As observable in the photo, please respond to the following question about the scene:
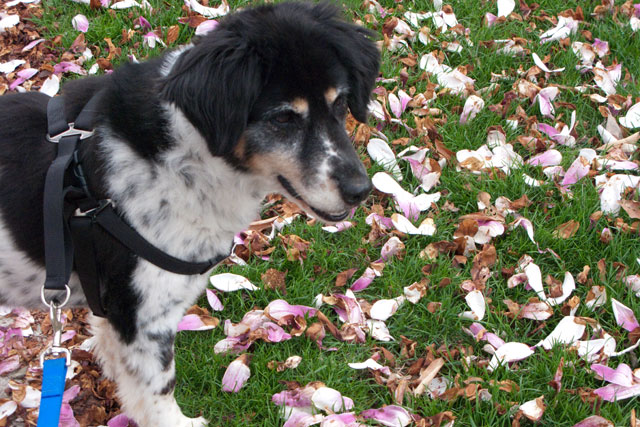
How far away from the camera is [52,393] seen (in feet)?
6.25

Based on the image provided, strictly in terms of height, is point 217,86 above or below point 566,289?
above

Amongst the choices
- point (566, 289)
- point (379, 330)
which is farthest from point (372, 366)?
point (566, 289)

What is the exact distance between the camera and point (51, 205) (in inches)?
84.2

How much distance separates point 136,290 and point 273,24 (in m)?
1.06

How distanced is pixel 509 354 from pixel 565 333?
300 mm

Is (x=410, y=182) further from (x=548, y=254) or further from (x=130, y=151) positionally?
(x=130, y=151)

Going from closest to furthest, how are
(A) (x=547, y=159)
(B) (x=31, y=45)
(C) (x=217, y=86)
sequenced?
(C) (x=217, y=86)
(A) (x=547, y=159)
(B) (x=31, y=45)

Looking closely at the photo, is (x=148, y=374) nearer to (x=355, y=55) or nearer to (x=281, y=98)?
(x=281, y=98)

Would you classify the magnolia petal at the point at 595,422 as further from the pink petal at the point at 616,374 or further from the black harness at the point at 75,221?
the black harness at the point at 75,221

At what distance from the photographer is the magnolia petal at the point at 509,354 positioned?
9.16 ft

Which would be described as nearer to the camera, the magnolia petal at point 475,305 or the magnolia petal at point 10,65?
the magnolia petal at point 475,305

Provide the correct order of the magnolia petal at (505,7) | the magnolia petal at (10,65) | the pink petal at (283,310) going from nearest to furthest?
1. the pink petal at (283,310)
2. the magnolia petal at (10,65)
3. the magnolia petal at (505,7)

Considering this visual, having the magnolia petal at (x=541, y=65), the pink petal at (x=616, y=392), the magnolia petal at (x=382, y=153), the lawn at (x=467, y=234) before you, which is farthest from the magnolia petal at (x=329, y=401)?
the magnolia petal at (x=541, y=65)

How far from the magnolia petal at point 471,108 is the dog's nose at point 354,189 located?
77.8 inches
